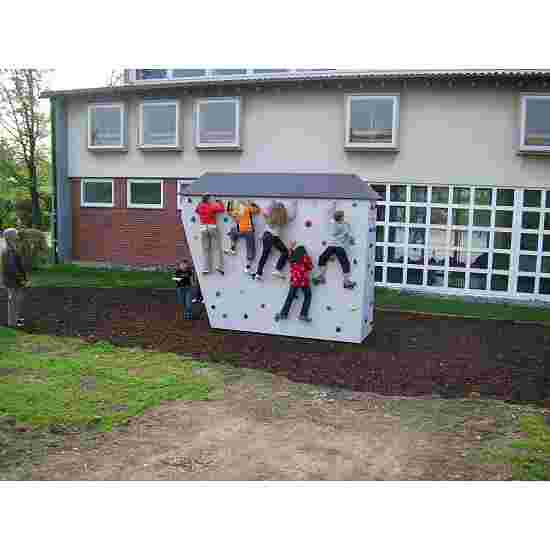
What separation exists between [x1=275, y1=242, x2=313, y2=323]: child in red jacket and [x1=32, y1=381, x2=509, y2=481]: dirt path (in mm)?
3194

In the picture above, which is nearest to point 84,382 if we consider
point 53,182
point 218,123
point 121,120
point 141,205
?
point 218,123

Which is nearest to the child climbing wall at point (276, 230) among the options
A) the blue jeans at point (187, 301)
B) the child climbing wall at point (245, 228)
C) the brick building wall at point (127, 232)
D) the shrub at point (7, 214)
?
the child climbing wall at point (245, 228)

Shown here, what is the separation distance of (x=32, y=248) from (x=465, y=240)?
11.7m

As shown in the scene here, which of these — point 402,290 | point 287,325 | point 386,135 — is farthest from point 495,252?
point 287,325

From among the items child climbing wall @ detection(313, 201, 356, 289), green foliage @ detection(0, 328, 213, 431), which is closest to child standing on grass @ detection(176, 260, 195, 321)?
green foliage @ detection(0, 328, 213, 431)

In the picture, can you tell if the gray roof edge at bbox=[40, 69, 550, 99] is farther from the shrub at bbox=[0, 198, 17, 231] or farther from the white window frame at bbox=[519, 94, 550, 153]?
the shrub at bbox=[0, 198, 17, 231]

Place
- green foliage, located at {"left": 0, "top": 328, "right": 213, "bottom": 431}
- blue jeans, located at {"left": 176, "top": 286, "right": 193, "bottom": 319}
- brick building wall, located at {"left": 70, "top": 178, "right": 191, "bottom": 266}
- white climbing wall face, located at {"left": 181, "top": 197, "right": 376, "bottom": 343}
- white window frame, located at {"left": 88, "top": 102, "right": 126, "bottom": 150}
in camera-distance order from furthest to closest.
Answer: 1. white window frame, located at {"left": 88, "top": 102, "right": 126, "bottom": 150}
2. brick building wall, located at {"left": 70, "top": 178, "right": 191, "bottom": 266}
3. blue jeans, located at {"left": 176, "top": 286, "right": 193, "bottom": 319}
4. white climbing wall face, located at {"left": 181, "top": 197, "right": 376, "bottom": 343}
5. green foliage, located at {"left": 0, "top": 328, "right": 213, "bottom": 431}

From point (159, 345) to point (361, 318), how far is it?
3.09 metres

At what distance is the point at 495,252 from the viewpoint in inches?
564

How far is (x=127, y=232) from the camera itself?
17750mm

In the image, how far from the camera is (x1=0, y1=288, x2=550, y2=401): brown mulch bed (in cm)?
771

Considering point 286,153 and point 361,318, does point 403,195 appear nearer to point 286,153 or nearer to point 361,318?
point 286,153

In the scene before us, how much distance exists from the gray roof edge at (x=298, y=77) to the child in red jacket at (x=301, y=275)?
243 inches

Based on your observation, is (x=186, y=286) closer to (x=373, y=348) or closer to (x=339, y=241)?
(x=339, y=241)
